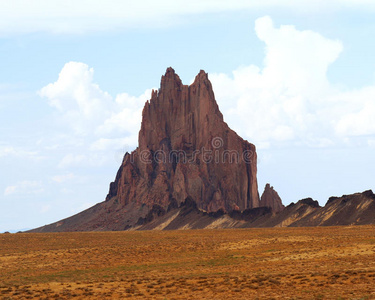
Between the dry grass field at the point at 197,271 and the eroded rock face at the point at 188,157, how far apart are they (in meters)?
96.0

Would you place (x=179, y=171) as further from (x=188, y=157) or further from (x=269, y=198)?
(x=269, y=198)

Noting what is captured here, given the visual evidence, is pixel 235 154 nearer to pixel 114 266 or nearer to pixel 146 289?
pixel 114 266

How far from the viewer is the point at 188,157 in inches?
6826

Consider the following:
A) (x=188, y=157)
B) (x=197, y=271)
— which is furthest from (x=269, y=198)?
(x=197, y=271)

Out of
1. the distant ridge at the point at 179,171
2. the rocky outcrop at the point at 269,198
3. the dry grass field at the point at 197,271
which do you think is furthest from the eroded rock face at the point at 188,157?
the dry grass field at the point at 197,271

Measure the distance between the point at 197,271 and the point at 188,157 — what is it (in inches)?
5165

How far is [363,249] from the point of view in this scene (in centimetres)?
4912

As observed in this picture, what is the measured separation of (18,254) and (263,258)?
29.1 meters

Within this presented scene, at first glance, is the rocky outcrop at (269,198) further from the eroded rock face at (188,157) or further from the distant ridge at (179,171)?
the eroded rock face at (188,157)

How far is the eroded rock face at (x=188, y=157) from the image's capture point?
166750 millimetres

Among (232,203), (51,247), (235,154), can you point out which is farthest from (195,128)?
(51,247)

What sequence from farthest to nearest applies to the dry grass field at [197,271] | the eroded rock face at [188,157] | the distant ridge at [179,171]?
1. the eroded rock face at [188,157]
2. the distant ridge at [179,171]
3. the dry grass field at [197,271]

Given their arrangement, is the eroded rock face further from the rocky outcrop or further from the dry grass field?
the dry grass field

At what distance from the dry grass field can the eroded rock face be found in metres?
96.0
